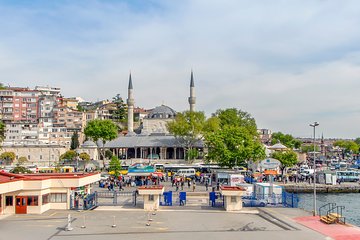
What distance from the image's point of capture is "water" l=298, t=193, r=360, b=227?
42.3 metres

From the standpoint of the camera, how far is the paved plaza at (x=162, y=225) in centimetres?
2425

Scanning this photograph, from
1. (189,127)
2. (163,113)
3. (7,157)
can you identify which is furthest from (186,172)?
(163,113)

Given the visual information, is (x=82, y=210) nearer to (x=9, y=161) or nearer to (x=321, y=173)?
(x=321, y=173)

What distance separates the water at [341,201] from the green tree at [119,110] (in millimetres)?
93694

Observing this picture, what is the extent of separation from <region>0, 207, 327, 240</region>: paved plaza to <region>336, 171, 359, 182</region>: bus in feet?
146

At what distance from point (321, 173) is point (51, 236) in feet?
177

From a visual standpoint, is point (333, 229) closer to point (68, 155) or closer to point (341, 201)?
point (341, 201)

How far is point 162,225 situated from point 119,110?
12219 centimetres

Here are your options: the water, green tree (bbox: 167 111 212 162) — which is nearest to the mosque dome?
green tree (bbox: 167 111 212 162)

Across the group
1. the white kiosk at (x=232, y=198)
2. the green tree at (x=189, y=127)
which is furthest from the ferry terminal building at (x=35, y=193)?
the green tree at (x=189, y=127)

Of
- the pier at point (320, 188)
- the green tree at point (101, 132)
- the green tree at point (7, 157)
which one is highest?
the green tree at point (101, 132)

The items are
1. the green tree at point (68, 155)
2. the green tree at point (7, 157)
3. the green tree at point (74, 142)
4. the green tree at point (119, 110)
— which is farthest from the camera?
the green tree at point (119, 110)

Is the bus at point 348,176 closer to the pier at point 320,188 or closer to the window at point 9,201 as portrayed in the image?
the pier at point 320,188

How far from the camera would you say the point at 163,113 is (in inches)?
4695
